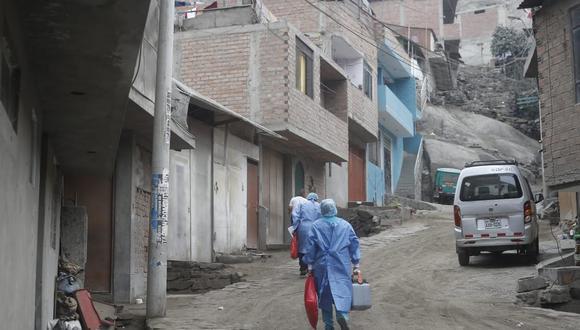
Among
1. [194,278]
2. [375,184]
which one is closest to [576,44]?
[194,278]

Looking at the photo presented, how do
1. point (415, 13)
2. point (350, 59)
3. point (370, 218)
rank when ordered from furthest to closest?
1. point (415, 13)
2. point (350, 59)
3. point (370, 218)

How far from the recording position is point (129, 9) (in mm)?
4336

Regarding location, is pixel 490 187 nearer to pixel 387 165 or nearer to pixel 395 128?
pixel 395 128

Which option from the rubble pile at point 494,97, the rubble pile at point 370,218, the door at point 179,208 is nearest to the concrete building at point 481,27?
the rubble pile at point 494,97

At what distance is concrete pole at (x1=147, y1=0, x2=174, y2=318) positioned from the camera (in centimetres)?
888

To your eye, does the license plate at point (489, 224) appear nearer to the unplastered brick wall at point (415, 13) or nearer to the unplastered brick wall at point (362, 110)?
the unplastered brick wall at point (362, 110)

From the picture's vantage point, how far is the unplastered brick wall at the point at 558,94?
11742mm

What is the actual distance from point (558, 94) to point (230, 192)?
833 cm

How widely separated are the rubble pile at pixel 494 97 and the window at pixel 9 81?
139 feet

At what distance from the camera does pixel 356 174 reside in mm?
A: 29062

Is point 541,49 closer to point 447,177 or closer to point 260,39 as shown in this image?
point 260,39

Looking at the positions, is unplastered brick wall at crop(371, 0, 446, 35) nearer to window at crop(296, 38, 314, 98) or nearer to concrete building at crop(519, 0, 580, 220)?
window at crop(296, 38, 314, 98)

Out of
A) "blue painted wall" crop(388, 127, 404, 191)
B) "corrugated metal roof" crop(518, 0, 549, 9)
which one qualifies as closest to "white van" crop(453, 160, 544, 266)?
"corrugated metal roof" crop(518, 0, 549, 9)

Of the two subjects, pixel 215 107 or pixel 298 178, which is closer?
pixel 215 107
